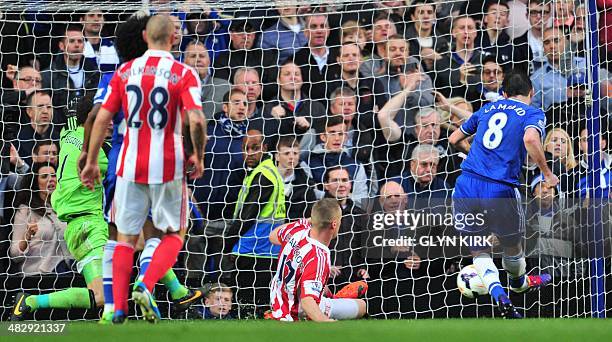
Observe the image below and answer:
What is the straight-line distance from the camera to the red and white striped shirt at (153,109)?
6516 millimetres

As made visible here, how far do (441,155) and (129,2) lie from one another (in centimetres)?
354

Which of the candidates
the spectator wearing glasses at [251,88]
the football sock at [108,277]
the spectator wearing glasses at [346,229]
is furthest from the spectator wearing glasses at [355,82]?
the football sock at [108,277]

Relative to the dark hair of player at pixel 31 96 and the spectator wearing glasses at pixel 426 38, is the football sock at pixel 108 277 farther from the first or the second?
the spectator wearing glasses at pixel 426 38

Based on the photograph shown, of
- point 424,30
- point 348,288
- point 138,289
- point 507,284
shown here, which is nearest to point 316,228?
point 348,288

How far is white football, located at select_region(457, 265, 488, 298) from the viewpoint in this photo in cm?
979

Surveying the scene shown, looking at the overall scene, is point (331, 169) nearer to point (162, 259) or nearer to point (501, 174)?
point (501, 174)

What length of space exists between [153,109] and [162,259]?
2.87ft

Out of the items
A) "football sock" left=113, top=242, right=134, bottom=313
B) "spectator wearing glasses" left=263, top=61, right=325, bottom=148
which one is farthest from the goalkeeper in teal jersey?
"football sock" left=113, top=242, right=134, bottom=313

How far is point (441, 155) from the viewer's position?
11.4m

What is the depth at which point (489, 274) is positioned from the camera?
9438 millimetres

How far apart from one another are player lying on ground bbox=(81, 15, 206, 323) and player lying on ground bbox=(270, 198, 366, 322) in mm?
1733

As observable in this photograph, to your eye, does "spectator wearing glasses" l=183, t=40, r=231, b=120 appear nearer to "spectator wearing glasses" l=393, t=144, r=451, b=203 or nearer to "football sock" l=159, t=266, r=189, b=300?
"spectator wearing glasses" l=393, t=144, r=451, b=203

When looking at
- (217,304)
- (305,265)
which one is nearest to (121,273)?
(305,265)

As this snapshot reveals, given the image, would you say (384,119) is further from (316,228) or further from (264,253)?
(316,228)
